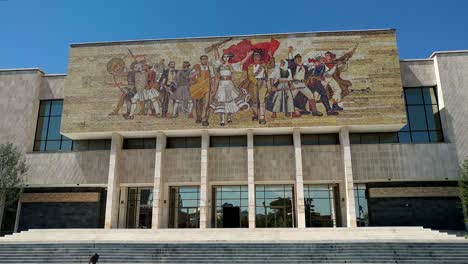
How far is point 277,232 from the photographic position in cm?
2595

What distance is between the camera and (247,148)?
31.3 m

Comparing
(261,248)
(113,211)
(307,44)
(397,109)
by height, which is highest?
(307,44)

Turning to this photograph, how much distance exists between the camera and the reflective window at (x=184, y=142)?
33.0 m

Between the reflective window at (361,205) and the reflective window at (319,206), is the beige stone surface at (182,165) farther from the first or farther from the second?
the reflective window at (361,205)

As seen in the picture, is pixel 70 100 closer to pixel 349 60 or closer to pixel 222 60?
pixel 222 60

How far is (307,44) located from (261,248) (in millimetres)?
18418

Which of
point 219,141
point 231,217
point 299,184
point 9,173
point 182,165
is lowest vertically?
point 231,217

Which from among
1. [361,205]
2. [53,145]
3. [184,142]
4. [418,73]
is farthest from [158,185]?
[418,73]

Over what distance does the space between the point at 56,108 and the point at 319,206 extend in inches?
969

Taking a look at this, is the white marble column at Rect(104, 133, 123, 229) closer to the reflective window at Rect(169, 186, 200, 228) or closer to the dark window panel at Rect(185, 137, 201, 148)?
the reflective window at Rect(169, 186, 200, 228)

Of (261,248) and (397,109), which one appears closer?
(261,248)

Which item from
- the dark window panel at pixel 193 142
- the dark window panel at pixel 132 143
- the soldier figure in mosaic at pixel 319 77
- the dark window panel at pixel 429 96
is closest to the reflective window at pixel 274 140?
the soldier figure in mosaic at pixel 319 77

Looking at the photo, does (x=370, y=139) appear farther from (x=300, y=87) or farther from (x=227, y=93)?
(x=227, y=93)

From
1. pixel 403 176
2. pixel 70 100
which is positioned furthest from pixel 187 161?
pixel 403 176
